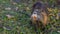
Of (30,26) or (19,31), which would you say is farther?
(30,26)

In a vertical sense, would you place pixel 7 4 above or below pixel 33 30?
above

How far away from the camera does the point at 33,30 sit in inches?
234

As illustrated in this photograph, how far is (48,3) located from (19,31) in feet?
8.96

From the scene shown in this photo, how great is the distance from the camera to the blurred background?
5926 mm

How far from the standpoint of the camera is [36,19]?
5625 mm

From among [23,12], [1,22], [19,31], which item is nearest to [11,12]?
[23,12]

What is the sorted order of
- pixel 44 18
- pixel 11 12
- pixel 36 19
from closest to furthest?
pixel 36 19
pixel 44 18
pixel 11 12

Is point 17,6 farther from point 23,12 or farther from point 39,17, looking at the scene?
point 39,17

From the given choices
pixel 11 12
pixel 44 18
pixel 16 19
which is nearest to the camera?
pixel 44 18

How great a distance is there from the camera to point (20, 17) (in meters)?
6.75

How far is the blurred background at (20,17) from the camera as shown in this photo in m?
5.93

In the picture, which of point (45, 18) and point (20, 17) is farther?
point (20, 17)

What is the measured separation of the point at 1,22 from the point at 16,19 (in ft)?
1.84

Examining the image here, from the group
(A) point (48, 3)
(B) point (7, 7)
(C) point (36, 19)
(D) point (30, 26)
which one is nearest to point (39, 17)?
(C) point (36, 19)
